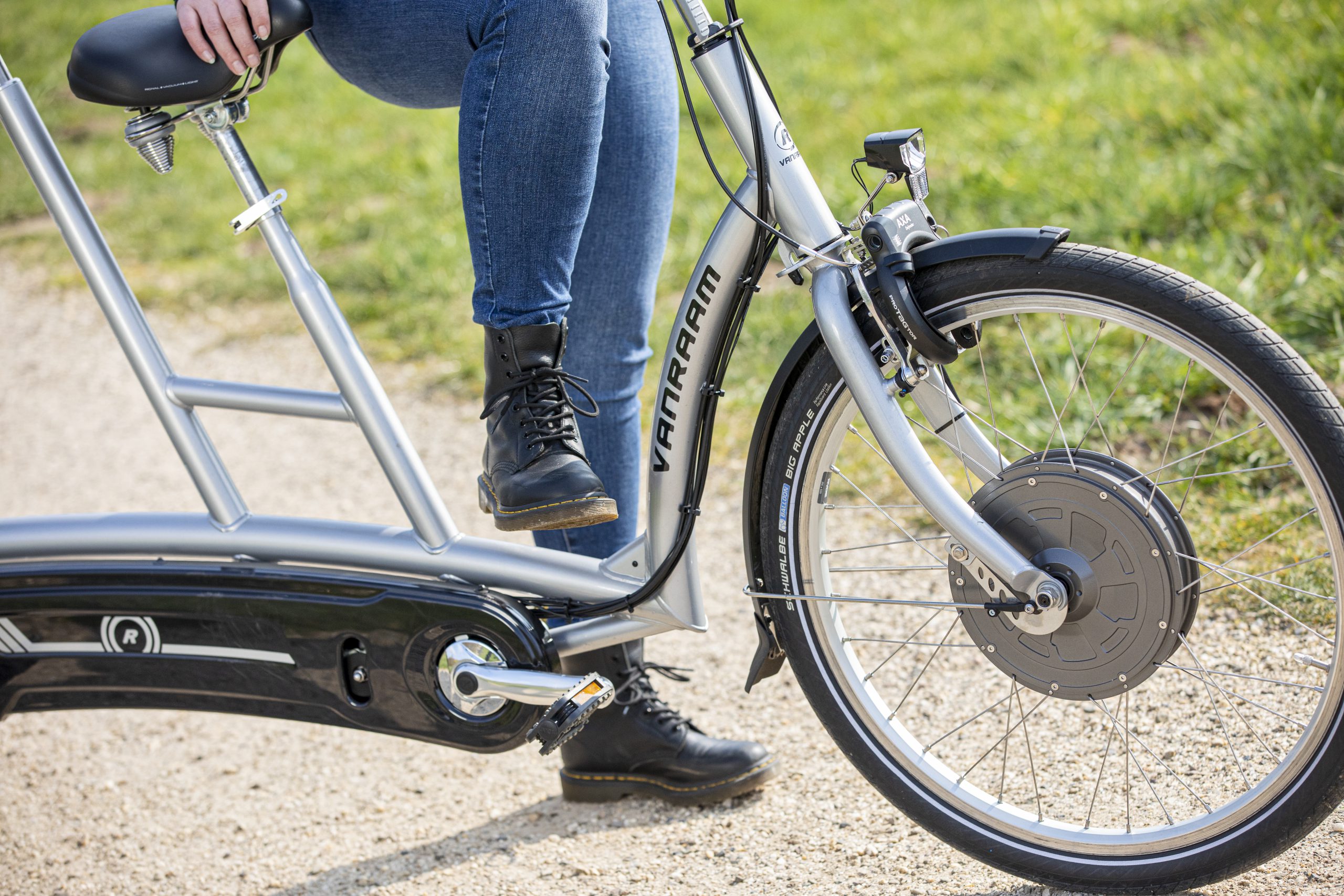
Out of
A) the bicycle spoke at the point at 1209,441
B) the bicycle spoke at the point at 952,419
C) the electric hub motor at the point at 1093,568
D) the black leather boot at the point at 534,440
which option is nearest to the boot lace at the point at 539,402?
the black leather boot at the point at 534,440

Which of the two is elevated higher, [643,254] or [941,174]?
[941,174]

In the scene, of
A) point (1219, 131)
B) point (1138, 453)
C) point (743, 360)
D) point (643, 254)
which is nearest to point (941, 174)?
point (1219, 131)

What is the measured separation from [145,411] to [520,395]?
10.1 feet

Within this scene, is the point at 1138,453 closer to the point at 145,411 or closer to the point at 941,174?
the point at 941,174

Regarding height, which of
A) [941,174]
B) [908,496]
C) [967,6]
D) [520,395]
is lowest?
[908,496]

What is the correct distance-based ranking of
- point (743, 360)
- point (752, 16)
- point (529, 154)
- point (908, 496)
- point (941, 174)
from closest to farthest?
1. point (529, 154)
2. point (908, 496)
3. point (743, 360)
4. point (941, 174)
5. point (752, 16)

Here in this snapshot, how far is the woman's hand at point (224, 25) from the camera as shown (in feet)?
5.30

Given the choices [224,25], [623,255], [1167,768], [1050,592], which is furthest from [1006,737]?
[224,25]

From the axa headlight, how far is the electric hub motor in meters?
0.42

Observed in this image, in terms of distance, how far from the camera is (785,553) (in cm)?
170

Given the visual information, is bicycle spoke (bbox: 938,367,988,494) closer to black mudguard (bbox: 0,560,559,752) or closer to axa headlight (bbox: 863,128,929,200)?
axa headlight (bbox: 863,128,929,200)

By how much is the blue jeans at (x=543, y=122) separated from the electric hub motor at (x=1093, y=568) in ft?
A: 2.33

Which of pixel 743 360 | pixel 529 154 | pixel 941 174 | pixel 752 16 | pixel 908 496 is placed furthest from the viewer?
pixel 752 16

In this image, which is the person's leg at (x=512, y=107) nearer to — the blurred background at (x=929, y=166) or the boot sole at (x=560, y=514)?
the boot sole at (x=560, y=514)
